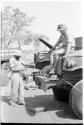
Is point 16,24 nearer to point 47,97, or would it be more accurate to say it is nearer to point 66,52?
point 47,97

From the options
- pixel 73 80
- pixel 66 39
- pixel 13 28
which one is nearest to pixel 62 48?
pixel 66 39

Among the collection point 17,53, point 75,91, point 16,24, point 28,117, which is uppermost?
point 16,24

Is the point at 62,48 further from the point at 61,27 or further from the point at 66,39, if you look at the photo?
the point at 61,27

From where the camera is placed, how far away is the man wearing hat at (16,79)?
23.6ft

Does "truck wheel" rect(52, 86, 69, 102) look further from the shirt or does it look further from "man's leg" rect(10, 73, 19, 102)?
the shirt

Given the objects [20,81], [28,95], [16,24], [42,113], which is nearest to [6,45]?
[16,24]

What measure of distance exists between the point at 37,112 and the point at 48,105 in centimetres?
84

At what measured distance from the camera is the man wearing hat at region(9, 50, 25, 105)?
7.19 metres

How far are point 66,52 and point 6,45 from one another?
39.9ft

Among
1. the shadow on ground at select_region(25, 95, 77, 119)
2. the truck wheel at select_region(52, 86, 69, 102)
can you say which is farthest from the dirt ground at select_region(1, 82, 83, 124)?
the truck wheel at select_region(52, 86, 69, 102)

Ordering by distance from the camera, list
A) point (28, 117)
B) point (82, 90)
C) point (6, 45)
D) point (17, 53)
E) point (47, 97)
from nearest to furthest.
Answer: point (82, 90) → point (28, 117) → point (17, 53) → point (47, 97) → point (6, 45)

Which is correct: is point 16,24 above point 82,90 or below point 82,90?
above

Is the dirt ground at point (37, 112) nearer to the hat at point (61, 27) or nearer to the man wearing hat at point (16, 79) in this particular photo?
the man wearing hat at point (16, 79)

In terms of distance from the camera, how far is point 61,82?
624 cm
